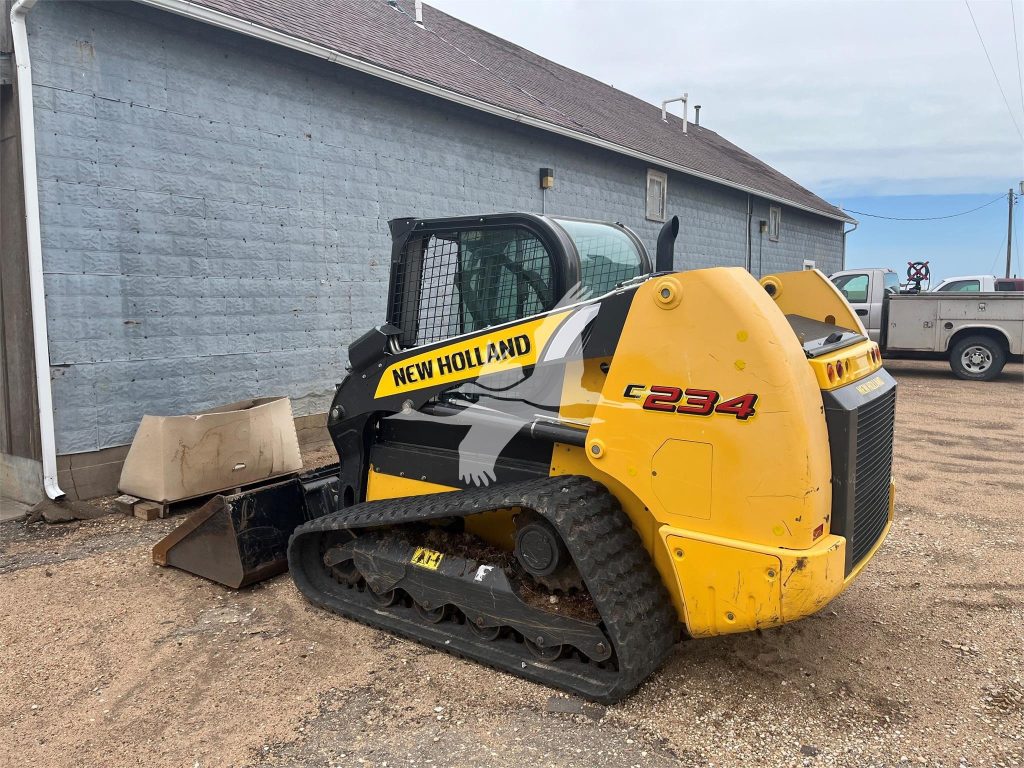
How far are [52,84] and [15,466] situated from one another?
3.04m

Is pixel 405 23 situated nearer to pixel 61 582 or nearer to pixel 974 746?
pixel 61 582

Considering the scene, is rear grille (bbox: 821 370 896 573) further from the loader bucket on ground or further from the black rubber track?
the loader bucket on ground

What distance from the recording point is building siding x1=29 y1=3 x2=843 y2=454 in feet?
18.4

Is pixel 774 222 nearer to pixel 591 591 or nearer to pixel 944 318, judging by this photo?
pixel 944 318

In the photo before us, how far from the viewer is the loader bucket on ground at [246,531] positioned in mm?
4137

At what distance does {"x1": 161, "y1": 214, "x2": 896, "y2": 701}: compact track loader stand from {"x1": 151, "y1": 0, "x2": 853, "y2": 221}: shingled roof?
429cm

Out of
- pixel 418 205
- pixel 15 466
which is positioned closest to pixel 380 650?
pixel 15 466

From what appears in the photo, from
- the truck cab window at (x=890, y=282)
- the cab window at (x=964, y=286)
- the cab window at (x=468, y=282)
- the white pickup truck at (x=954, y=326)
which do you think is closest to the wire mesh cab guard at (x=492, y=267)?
the cab window at (x=468, y=282)

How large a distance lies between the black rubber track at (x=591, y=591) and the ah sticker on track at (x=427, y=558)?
170 millimetres

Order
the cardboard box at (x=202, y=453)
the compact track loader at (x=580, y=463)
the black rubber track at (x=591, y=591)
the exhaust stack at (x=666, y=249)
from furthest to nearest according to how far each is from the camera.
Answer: the cardboard box at (x=202, y=453) → the exhaust stack at (x=666, y=249) → the black rubber track at (x=591, y=591) → the compact track loader at (x=580, y=463)

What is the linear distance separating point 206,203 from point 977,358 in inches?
A: 533

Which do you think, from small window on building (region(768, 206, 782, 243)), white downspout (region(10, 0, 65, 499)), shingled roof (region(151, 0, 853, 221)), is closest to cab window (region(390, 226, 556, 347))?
white downspout (region(10, 0, 65, 499))

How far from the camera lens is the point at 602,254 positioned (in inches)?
145

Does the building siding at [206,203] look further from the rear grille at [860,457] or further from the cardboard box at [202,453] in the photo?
the rear grille at [860,457]
